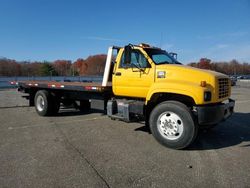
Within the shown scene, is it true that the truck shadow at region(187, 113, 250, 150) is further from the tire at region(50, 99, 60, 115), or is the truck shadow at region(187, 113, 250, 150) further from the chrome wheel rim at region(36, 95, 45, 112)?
the chrome wheel rim at region(36, 95, 45, 112)

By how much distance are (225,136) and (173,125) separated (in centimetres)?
186

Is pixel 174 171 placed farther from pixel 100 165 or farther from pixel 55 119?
pixel 55 119

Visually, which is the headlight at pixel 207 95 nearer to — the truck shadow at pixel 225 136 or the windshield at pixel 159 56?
the truck shadow at pixel 225 136

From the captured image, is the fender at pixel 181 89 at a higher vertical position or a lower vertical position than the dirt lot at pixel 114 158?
higher

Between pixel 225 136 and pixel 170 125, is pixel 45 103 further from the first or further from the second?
pixel 225 136

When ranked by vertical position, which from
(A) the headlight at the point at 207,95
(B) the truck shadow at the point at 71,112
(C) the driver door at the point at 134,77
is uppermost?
(C) the driver door at the point at 134,77

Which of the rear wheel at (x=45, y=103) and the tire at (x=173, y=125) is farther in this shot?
the rear wheel at (x=45, y=103)

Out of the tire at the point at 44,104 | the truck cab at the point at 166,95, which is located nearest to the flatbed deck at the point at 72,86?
the tire at the point at 44,104

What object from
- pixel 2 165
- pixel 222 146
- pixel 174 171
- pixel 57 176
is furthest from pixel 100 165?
pixel 222 146

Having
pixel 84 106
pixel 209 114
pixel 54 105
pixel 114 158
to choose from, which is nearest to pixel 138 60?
pixel 209 114

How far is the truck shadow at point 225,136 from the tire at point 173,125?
37 cm

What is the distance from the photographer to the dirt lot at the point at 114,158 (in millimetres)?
4164

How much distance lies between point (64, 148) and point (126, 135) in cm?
182

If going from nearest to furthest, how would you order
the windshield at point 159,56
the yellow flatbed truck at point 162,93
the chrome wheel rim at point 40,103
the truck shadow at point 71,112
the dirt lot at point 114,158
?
1. the dirt lot at point 114,158
2. the yellow flatbed truck at point 162,93
3. the windshield at point 159,56
4. the chrome wheel rim at point 40,103
5. the truck shadow at point 71,112
